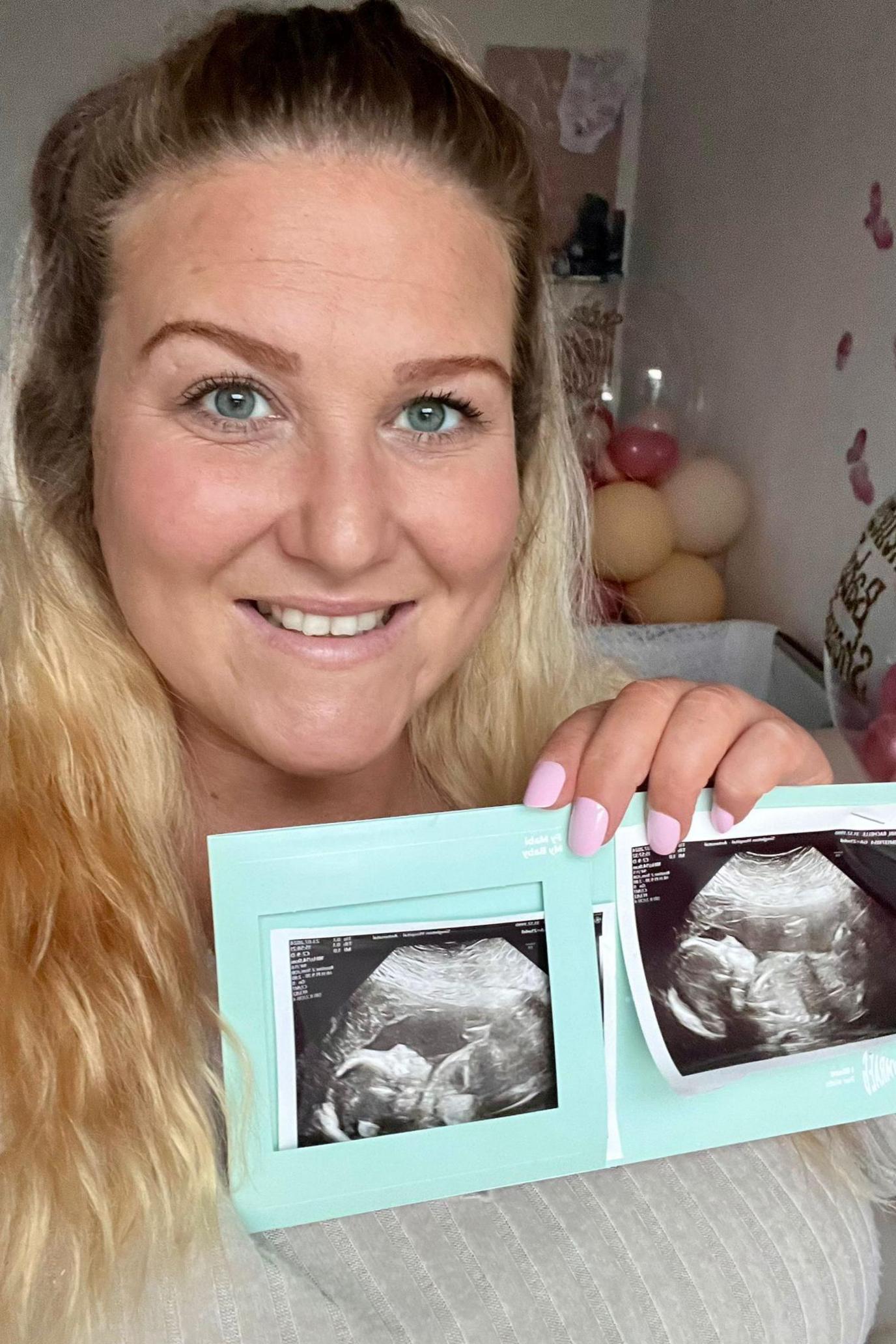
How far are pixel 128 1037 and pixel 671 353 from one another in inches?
99.5

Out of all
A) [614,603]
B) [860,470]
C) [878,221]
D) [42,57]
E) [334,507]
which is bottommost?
[614,603]

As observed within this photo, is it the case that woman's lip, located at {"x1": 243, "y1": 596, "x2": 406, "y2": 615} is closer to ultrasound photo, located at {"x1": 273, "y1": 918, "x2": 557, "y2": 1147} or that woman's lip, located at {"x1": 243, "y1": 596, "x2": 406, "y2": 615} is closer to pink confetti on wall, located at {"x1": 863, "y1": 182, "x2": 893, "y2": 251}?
ultrasound photo, located at {"x1": 273, "y1": 918, "x2": 557, "y2": 1147}

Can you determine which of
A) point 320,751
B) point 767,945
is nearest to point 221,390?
point 320,751

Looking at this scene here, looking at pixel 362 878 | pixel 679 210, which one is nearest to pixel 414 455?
pixel 362 878

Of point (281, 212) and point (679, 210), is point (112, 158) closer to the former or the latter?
point (281, 212)

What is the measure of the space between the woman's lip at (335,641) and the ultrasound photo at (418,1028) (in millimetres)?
200

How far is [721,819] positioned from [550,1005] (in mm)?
170

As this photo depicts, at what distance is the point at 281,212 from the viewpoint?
0.66m

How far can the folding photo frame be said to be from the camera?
0.60 m

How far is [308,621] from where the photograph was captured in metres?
0.71

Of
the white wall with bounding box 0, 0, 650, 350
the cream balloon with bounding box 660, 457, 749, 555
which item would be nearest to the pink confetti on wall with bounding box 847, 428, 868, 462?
the cream balloon with bounding box 660, 457, 749, 555

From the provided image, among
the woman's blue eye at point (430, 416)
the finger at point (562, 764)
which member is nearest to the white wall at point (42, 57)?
the woman's blue eye at point (430, 416)

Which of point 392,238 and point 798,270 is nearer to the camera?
point 392,238

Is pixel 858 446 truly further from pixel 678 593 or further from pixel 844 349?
pixel 678 593
